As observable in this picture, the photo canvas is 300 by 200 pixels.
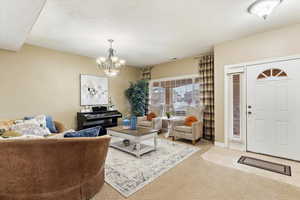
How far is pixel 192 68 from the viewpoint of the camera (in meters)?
4.91

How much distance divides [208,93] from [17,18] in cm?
448

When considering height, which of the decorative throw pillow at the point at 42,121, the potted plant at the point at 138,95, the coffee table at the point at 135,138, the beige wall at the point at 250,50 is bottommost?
the coffee table at the point at 135,138

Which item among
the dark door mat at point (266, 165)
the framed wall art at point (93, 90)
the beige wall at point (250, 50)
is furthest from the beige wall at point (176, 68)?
the dark door mat at point (266, 165)

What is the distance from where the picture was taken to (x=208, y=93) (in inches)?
173

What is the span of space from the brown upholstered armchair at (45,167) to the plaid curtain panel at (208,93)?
3595mm

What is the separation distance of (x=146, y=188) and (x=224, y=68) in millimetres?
3232

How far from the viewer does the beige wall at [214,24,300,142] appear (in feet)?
9.29

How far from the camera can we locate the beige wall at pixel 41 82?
3359 mm

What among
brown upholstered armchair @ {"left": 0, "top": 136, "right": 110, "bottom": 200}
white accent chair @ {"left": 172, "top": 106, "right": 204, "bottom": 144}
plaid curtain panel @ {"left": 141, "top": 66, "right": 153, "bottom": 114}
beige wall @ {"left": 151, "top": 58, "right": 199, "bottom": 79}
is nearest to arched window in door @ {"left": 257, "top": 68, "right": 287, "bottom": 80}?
white accent chair @ {"left": 172, "top": 106, "right": 204, "bottom": 144}

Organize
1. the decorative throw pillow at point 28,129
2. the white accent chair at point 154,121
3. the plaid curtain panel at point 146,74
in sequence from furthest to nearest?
1. the plaid curtain panel at point 146,74
2. the white accent chair at point 154,121
3. the decorative throw pillow at point 28,129

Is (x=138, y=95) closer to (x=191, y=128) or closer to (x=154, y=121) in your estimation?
(x=154, y=121)

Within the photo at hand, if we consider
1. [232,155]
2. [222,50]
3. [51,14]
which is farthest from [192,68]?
[51,14]

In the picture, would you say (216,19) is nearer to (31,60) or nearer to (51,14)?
(51,14)

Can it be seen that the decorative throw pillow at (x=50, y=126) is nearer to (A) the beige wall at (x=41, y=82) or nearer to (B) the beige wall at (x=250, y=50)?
(A) the beige wall at (x=41, y=82)
